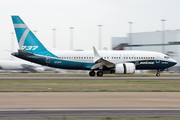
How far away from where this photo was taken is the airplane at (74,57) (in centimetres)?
3562

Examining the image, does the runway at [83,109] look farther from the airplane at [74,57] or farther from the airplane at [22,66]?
the airplane at [22,66]

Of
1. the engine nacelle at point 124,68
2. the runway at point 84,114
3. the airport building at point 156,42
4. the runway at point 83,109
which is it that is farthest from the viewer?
the airport building at point 156,42

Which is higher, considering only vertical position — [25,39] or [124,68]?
[25,39]

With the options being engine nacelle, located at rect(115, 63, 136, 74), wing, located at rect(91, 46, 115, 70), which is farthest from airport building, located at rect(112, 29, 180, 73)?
wing, located at rect(91, 46, 115, 70)

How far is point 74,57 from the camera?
36875mm

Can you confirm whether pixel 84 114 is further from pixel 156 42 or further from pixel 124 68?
pixel 156 42

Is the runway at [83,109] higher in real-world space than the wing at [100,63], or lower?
lower

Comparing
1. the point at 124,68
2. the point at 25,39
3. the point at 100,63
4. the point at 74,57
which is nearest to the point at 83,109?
the point at 124,68

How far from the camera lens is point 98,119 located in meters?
9.46

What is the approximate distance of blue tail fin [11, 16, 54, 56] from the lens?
36219 mm

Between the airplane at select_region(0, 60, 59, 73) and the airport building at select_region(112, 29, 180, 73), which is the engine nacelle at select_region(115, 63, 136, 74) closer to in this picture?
the airplane at select_region(0, 60, 59, 73)

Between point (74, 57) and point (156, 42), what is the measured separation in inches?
1904

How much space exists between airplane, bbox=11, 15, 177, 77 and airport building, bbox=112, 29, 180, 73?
115 feet

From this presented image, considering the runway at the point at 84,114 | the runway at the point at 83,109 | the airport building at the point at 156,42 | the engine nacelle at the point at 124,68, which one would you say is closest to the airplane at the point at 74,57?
the engine nacelle at the point at 124,68
